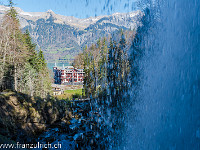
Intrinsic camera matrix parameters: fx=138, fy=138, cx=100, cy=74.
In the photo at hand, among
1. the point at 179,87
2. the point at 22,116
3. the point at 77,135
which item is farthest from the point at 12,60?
the point at 179,87

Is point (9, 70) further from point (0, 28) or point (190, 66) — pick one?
point (190, 66)

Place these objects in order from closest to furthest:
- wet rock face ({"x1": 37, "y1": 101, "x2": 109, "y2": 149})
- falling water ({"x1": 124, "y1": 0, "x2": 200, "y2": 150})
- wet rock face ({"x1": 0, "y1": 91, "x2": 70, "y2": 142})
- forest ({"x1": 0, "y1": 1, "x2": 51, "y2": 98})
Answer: falling water ({"x1": 124, "y1": 0, "x2": 200, "y2": 150}), wet rock face ({"x1": 0, "y1": 91, "x2": 70, "y2": 142}), wet rock face ({"x1": 37, "y1": 101, "x2": 109, "y2": 149}), forest ({"x1": 0, "y1": 1, "x2": 51, "y2": 98})

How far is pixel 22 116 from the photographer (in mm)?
13266

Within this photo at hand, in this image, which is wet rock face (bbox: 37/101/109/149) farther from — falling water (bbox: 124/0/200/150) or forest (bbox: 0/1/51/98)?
forest (bbox: 0/1/51/98)

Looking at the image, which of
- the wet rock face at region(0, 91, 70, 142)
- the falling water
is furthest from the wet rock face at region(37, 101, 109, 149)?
the falling water

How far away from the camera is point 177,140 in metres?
3.98

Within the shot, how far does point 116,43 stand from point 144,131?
100ft

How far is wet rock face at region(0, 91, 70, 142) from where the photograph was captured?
1077 centimetres

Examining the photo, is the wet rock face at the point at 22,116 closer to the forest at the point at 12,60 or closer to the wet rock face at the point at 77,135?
the wet rock face at the point at 77,135

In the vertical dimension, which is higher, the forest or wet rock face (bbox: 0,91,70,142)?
the forest

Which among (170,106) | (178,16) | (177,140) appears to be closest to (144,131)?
(170,106)

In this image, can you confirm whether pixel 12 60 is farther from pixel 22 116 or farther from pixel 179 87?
pixel 179 87

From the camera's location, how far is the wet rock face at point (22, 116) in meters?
10.8

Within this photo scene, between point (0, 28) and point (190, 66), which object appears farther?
point (0, 28)
